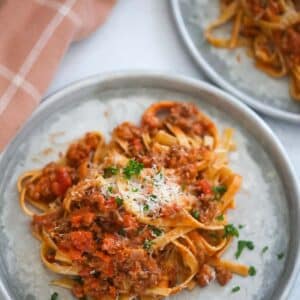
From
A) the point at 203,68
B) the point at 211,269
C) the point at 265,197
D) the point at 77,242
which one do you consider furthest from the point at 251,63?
the point at 77,242

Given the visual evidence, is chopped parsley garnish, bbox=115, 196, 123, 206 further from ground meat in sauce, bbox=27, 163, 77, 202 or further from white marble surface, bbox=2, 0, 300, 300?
white marble surface, bbox=2, 0, 300, 300

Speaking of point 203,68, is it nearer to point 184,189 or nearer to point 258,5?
point 258,5

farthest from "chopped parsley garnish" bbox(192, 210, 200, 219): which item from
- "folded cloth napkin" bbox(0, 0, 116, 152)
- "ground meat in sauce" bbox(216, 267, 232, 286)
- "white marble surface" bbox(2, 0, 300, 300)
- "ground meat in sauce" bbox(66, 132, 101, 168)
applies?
"folded cloth napkin" bbox(0, 0, 116, 152)

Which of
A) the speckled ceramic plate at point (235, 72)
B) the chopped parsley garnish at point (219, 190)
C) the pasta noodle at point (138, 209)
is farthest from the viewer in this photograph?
the speckled ceramic plate at point (235, 72)

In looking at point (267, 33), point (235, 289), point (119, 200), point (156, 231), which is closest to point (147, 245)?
point (156, 231)

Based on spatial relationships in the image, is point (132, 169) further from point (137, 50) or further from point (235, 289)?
point (137, 50)

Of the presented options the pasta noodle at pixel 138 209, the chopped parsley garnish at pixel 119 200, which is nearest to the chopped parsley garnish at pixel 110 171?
the pasta noodle at pixel 138 209

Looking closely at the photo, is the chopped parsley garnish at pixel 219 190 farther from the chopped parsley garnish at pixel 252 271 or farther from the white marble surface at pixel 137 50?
the white marble surface at pixel 137 50
